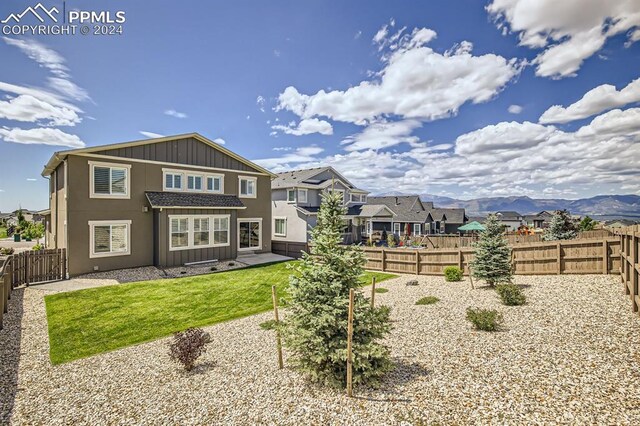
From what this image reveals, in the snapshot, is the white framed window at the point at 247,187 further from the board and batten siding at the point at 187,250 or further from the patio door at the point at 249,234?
the board and batten siding at the point at 187,250

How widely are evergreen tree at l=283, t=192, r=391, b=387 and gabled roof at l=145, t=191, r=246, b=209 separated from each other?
14470mm

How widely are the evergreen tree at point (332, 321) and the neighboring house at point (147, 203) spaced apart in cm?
1449

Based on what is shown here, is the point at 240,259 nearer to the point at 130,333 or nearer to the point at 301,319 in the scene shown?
the point at 130,333

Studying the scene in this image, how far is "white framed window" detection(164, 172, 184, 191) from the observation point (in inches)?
737

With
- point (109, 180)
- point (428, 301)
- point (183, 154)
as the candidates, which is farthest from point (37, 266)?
point (428, 301)

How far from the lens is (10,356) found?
7.37m

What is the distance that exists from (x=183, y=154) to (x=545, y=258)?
21.0 m

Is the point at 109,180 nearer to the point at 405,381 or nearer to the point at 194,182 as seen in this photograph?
the point at 194,182

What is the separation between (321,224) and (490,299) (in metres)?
8.30

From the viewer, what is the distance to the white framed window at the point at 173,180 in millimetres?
18719

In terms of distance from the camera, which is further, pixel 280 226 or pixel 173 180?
pixel 280 226

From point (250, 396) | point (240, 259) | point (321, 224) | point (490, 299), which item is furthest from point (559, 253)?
point (240, 259)

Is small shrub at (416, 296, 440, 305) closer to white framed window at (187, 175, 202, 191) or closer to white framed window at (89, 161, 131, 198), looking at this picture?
white framed window at (187, 175, 202, 191)

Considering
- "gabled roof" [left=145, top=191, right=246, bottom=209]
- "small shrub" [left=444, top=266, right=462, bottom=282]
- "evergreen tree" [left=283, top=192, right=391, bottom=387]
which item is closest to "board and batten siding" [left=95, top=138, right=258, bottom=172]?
"gabled roof" [left=145, top=191, right=246, bottom=209]
